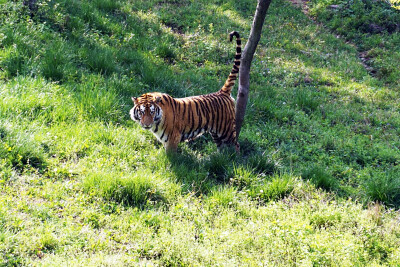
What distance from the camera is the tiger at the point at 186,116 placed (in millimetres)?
5867

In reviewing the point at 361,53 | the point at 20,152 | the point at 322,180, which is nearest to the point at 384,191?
the point at 322,180

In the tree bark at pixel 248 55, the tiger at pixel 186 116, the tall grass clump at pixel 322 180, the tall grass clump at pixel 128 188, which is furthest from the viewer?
the tree bark at pixel 248 55

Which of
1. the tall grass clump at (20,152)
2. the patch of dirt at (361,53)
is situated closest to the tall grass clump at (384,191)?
the tall grass clump at (20,152)

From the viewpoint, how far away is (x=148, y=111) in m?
5.77

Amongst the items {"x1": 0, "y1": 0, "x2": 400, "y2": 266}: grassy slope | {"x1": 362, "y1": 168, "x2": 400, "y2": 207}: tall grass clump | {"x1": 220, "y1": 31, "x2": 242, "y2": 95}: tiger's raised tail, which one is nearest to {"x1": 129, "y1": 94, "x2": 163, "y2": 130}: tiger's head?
{"x1": 0, "y1": 0, "x2": 400, "y2": 266}: grassy slope

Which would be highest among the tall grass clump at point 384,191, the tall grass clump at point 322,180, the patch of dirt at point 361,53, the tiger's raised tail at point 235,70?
the patch of dirt at point 361,53

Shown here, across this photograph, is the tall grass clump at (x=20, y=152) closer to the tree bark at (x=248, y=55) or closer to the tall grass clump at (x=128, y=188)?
the tall grass clump at (x=128, y=188)

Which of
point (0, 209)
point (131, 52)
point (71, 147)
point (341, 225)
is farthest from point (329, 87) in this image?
point (0, 209)

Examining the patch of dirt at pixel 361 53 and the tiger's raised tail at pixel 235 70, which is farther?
the patch of dirt at pixel 361 53

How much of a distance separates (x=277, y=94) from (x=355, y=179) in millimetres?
3610

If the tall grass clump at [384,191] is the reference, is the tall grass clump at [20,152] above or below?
below

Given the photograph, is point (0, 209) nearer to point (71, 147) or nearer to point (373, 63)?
point (71, 147)

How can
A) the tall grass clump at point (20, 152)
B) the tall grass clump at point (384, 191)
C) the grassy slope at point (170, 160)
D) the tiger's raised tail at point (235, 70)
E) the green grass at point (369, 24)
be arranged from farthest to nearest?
the green grass at point (369, 24), the tiger's raised tail at point (235, 70), the tall grass clump at point (384, 191), the tall grass clump at point (20, 152), the grassy slope at point (170, 160)

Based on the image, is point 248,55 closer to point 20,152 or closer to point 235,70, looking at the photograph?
point 235,70
